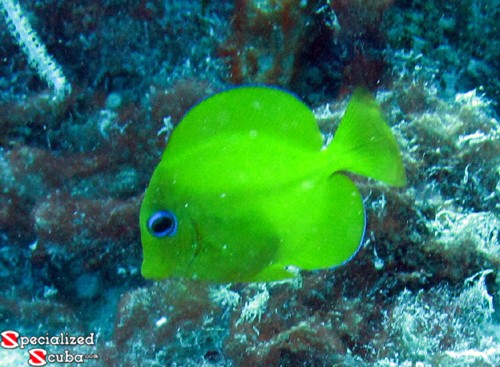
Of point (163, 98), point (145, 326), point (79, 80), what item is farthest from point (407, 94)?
point (79, 80)

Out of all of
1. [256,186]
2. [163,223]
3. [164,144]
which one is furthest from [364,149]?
[164,144]

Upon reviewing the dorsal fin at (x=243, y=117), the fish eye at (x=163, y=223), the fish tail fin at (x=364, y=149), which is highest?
the dorsal fin at (x=243, y=117)

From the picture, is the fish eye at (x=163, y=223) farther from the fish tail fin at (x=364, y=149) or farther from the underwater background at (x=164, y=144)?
the underwater background at (x=164, y=144)

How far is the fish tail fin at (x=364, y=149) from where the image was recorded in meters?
1.86

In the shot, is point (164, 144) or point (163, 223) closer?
point (163, 223)

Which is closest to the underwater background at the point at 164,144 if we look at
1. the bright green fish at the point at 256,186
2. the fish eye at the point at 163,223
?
the bright green fish at the point at 256,186

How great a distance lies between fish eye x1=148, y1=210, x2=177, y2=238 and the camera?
5.88 feet

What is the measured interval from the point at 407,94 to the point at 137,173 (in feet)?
6.82

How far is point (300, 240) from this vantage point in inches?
75.7

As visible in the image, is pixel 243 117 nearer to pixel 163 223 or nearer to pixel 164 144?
pixel 163 223

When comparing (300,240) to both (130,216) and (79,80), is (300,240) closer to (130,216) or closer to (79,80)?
(130,216)

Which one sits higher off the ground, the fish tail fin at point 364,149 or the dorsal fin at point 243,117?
the dorsal fin at point 243,117

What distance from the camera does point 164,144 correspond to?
341 cm

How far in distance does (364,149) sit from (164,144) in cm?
191
